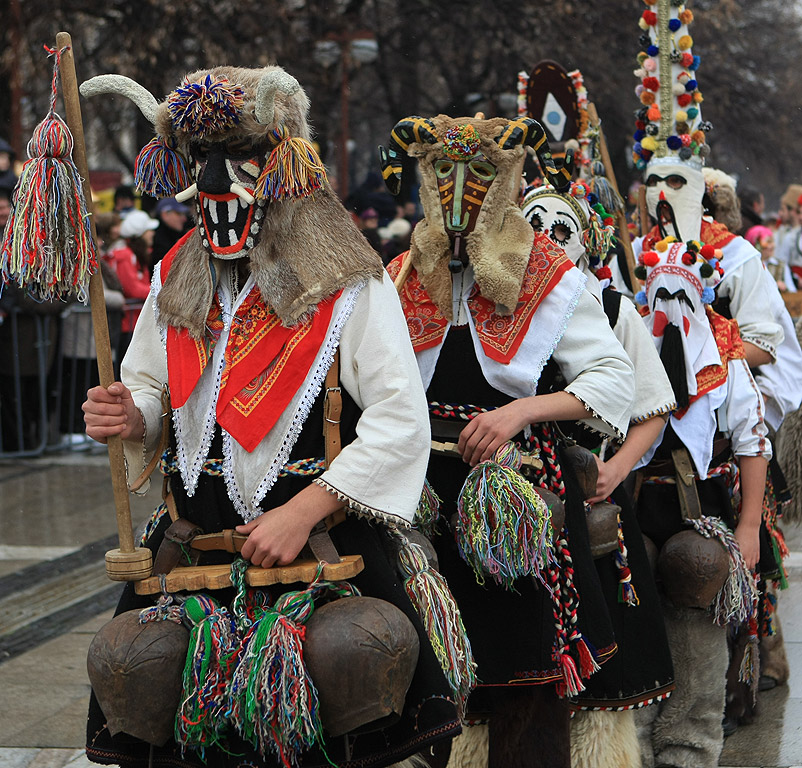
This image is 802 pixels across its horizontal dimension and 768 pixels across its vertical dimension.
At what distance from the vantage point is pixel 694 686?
13.1ft

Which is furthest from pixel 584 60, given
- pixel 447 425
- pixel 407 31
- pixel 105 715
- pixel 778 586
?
pixel 105 715

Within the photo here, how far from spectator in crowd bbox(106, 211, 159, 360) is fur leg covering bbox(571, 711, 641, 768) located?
734 cm

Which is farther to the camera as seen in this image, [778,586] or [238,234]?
[778,586]

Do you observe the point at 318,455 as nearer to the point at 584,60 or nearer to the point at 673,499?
the point at 673,499

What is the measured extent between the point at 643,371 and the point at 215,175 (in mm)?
1569

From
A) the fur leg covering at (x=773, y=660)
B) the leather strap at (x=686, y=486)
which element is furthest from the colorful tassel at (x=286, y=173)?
the fur leg covering at (x=773, y=660)

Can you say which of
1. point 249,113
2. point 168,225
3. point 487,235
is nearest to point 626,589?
point 487,235

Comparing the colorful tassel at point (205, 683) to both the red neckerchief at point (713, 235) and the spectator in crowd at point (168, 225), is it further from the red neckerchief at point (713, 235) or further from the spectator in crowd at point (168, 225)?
the spectator in crowd at point (168, 225)

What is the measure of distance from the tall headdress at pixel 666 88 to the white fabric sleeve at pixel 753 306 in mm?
449

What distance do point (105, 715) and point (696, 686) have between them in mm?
2212

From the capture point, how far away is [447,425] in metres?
3.22

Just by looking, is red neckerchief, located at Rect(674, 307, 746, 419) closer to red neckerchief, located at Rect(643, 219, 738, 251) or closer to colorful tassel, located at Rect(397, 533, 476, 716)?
red neckerchief, located at Rect(643, 219, 738, 251)

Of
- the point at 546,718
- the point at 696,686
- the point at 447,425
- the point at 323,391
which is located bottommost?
the point at 696,686

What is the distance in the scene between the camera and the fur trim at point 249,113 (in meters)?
2.58
